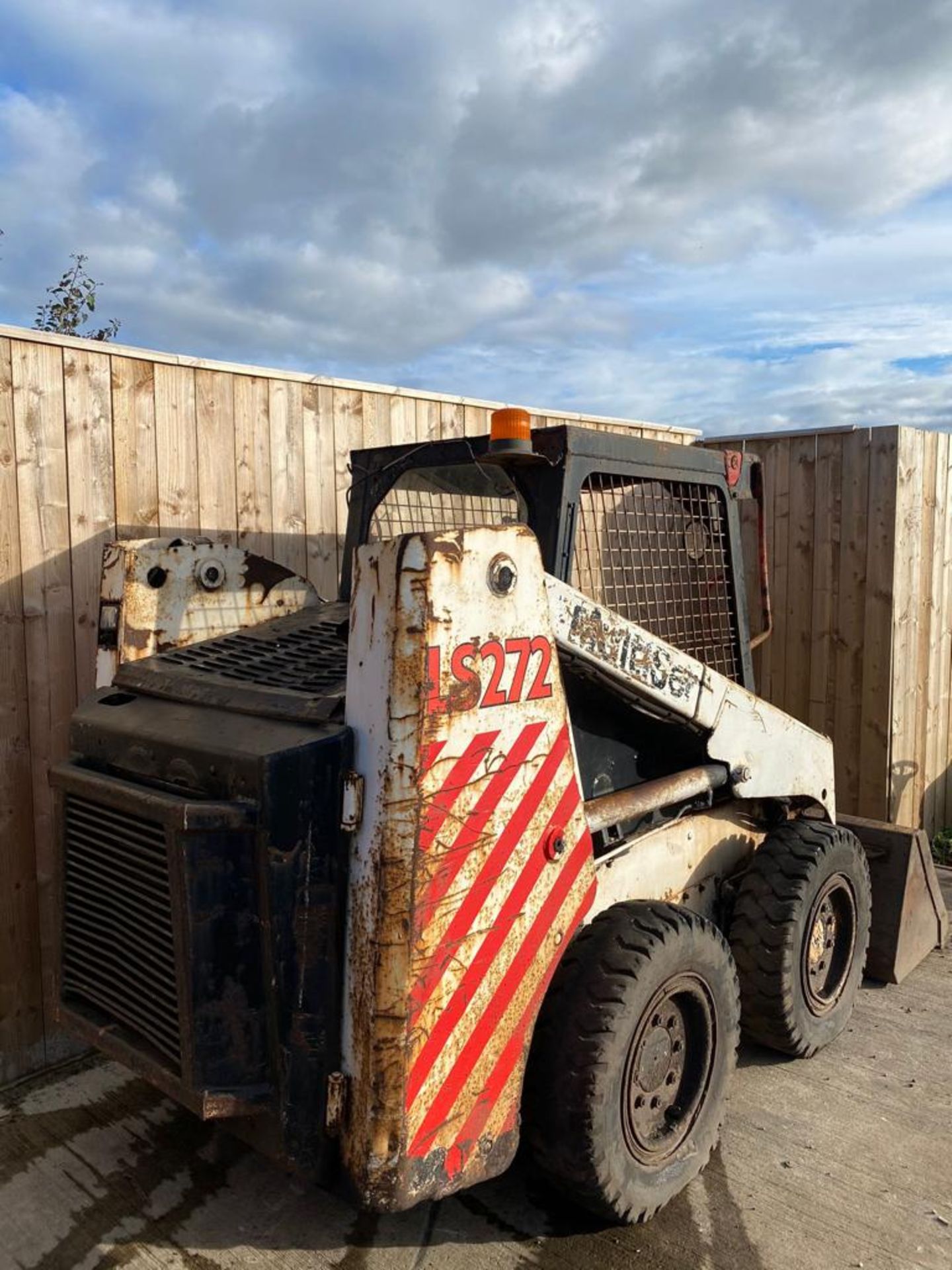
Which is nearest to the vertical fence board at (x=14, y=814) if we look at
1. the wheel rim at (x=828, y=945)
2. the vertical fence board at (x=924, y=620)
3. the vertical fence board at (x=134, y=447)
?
the vertical fence board at (x=134, y=447)

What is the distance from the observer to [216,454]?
3.93 metres

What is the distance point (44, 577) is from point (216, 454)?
2.82ft

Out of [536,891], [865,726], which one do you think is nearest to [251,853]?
[536,891]

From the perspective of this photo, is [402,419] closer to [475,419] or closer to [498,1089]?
[475,419]

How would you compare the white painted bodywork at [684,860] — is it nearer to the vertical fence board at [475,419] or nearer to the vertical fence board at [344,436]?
the vertical fence board at [344,436]

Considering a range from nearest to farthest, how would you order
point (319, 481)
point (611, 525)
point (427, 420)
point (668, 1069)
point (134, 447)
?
point (668, 1069) < point (611, 525) < point (134, 447) < point (319, 481) < point (427, 420)

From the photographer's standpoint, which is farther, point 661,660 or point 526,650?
point 661,660

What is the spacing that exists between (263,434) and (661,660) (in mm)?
2160

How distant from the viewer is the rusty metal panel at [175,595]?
292 centimetres

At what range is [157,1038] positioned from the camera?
7.51ft

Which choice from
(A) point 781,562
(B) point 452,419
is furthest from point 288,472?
(A) point 781,562

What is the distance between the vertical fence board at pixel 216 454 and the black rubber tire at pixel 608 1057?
230 centimetres

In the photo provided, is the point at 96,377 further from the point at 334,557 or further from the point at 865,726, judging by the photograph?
the point at 865,726

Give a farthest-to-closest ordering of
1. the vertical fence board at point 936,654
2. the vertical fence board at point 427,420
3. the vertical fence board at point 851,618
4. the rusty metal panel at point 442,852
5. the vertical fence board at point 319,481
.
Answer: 1. the vertical fence board at point 936,654
2. the vertical fence board at point 851,618
3. the vertical fence board at point 427,420
4. the vertical fence board at point 319,481
5. the rusty metal panel at point 442,852
